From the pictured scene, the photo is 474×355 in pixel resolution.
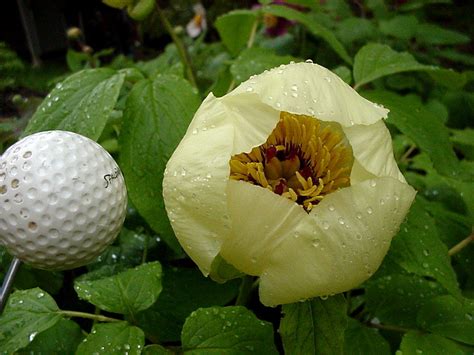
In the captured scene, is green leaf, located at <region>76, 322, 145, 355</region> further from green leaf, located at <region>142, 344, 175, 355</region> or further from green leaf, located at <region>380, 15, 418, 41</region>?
green leaf, located at <region>380, 15, 418, 41</region>

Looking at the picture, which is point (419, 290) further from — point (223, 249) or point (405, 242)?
point (223, 249)

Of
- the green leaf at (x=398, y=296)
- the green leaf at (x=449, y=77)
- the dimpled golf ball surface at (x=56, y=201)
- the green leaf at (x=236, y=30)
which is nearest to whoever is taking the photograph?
the dimpled golf ball surface at (x=56, y=201)

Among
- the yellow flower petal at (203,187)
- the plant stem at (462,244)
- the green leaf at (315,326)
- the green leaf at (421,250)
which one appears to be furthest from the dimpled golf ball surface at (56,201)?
the plant stem at (462,244)

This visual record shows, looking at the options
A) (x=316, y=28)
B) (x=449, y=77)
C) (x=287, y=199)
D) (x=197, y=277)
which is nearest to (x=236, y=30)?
(x=316, y=28)

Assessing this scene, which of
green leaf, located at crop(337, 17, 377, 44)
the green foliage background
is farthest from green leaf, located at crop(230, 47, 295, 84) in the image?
green leaf, located at crop(337, 17, 377, 44)

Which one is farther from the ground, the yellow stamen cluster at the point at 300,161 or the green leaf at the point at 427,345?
the yellow stamen cluster at the point at 300,161

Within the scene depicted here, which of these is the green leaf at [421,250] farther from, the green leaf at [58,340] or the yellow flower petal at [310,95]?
the green leaf at [58,340]
